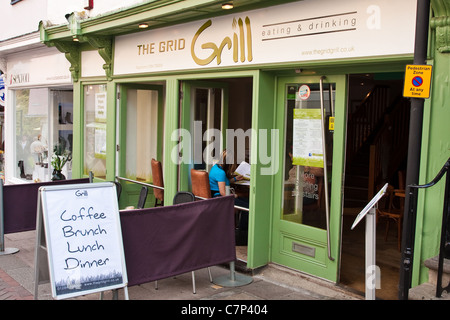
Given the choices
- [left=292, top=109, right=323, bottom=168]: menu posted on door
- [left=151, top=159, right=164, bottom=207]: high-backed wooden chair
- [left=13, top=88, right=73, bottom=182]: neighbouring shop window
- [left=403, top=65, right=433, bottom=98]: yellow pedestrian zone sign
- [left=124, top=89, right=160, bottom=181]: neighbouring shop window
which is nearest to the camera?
[left=403, top=65, right=433, bottom=98]: yellow pedestrian zone sign

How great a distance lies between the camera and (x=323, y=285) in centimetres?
598

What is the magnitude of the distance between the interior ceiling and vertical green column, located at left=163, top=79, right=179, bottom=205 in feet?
3.14

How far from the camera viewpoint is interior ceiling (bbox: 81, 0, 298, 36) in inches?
248

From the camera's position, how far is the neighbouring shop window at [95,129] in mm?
10039

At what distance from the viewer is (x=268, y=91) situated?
21.2 ft

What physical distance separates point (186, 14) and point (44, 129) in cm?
709

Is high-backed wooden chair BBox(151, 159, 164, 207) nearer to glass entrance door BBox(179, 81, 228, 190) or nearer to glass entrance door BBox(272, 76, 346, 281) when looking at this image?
glass entrance door BBox(179, 81, 228, 190)

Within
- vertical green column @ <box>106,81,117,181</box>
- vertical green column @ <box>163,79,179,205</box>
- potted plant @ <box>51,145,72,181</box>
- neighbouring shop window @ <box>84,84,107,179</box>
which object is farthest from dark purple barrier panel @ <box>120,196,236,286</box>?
potted plant @ <box>51,145,72,181</box>

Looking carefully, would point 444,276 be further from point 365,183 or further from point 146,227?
point 365,183

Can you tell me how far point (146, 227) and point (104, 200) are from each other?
55 cm

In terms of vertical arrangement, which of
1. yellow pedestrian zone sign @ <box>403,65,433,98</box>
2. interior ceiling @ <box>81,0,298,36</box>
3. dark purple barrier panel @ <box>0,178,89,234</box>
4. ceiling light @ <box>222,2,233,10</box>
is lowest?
dark purple barrier panel @ <box>0,178,89,234</box>

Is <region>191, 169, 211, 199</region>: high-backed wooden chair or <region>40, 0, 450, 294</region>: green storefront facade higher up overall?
<region>40, 0, 450, 294</region>: green storefront facade

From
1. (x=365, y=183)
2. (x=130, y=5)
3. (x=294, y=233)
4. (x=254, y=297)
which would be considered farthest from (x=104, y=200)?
(x=365, y=183)

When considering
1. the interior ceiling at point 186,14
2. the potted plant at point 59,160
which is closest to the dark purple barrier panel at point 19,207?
the interior ceiling at point 186,14
